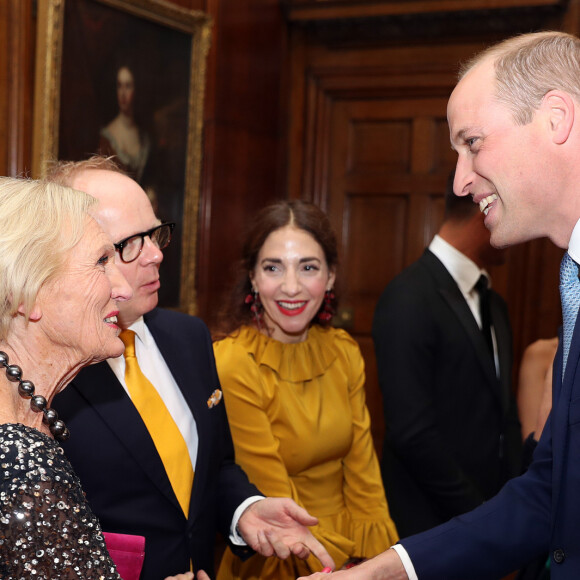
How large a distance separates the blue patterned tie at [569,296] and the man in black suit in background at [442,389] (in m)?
1.14

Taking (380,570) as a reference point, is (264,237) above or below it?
above

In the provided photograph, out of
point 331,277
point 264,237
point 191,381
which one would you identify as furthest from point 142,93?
point 191,381

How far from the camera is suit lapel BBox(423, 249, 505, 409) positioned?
10.4 feet

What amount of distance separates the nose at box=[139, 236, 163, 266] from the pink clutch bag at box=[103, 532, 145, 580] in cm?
82

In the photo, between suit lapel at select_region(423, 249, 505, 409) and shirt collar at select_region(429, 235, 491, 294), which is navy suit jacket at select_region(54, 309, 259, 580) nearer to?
suit lapel at select_region(423, 249, 505, 409)

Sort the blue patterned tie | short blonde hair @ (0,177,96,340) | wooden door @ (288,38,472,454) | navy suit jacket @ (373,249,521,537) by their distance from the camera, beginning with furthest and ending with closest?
wooden door @ (288,38,472,454) < navy suit jacket @ (373,249,521,537) < the blue patterned tie < short blonde hair @ (0,177,96,340)

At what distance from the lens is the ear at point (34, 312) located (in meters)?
1.55

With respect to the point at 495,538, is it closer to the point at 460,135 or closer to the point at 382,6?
the point at 460,135

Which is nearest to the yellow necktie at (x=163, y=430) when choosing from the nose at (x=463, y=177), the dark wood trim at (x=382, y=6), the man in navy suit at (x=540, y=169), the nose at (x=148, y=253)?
the nose at (x=148, y=253)

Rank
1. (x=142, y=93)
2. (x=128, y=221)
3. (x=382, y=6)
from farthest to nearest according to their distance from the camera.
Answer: (x=382, y=6), (x=142, y=93), (x=128, y=221)

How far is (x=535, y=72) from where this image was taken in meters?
1.80

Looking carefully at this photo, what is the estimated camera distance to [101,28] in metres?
4.13

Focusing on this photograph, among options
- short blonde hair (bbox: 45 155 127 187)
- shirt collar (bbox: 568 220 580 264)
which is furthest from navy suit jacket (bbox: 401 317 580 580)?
short blonde hair (bbox: 45 155 127 187)

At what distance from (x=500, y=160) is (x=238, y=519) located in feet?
4.26
